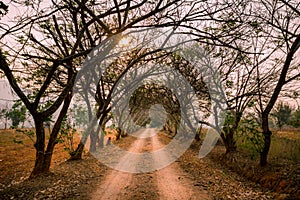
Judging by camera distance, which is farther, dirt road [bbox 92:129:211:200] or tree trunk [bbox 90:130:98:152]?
tree trunk [bbox 90:130:98:152]

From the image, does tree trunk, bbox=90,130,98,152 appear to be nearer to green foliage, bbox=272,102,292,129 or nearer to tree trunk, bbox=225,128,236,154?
tree trunk, bbox=225,128,236,154

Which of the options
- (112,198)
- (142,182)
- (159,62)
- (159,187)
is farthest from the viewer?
(159,62)

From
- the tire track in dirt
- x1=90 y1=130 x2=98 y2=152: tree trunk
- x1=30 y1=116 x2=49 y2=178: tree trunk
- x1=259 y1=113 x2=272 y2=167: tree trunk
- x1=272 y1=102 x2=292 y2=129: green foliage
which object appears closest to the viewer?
the tire track in dirt

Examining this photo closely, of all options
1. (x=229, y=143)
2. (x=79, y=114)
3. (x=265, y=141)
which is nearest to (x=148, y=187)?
(x=265, y=141)

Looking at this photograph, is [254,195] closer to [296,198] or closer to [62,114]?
[296,198]

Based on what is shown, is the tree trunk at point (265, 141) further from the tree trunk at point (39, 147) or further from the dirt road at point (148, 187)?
the tree trunk at point (39, 147)

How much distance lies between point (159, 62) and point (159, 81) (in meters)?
7.88

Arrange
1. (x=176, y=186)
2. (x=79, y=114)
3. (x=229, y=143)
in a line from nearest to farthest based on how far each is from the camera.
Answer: (x=176, y=186), (x=229, y=143), (x=79, y=114)

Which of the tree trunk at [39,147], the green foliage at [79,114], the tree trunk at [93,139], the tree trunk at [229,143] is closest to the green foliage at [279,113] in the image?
the tree trunk at [229,143]

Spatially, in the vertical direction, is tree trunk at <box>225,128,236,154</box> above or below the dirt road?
above

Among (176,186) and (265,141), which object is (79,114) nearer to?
(176,186)

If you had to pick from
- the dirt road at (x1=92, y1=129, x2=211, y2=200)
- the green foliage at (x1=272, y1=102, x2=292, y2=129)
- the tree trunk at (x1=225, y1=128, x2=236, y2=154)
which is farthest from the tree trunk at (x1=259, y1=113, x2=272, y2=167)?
the tree trunk at (x1=225, y1=128, x2=236, y2=154)

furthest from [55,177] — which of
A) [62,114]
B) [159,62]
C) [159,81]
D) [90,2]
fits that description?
[159,81]

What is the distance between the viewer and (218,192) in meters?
6.71
